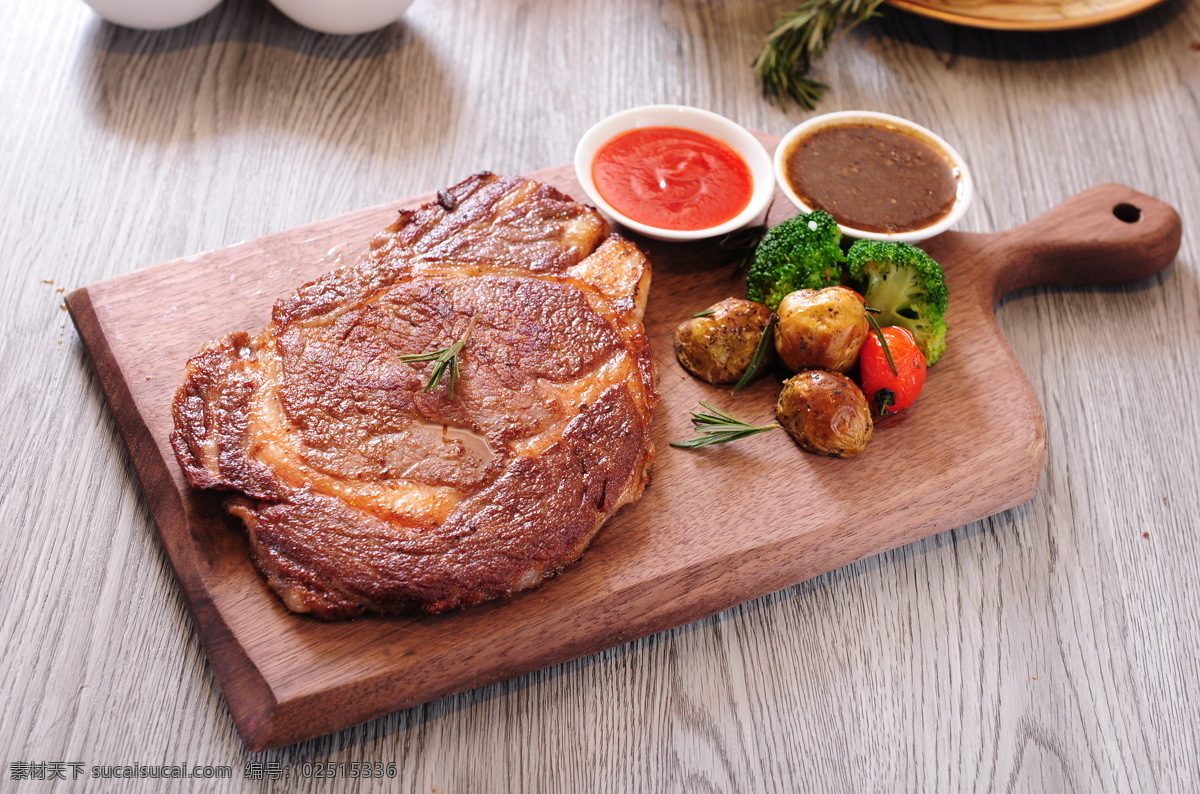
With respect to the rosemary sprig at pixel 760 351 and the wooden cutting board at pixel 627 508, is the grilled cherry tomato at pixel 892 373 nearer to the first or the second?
the wooden cutting board at pixel 627 508

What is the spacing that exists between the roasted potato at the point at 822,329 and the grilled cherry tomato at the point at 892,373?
0.18 ft

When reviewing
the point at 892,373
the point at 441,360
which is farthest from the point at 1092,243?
the point at 441,360

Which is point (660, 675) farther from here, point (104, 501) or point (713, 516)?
point (104, 501)

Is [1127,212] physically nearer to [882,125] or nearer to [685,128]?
[882,125]

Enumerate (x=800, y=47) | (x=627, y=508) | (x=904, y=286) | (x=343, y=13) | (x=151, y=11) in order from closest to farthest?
1. (x=627, y=508)
2. (x=904, y=286)
3. (x=151, y=11)
4. (x=343, y=13)
5. (x=800, y=47)

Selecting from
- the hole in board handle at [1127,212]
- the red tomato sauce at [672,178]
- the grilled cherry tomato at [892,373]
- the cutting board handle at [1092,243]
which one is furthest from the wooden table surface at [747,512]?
the red tomato sauce at [672,178]

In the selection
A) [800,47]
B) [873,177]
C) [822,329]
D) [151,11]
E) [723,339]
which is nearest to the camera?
[822,329]

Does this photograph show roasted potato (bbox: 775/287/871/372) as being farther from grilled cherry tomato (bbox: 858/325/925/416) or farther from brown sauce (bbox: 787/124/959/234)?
brown sauce (bbox: 787/124/959/234)

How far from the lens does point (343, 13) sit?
5.11m

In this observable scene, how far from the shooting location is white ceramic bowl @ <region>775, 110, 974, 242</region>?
158 inches

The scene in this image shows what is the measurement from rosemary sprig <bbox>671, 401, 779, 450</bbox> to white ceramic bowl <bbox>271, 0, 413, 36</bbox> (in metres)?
3.04

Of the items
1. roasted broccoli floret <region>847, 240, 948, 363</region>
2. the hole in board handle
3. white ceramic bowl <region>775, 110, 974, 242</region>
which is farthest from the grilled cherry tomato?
the hole in board handle

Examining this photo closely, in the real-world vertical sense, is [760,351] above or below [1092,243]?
above

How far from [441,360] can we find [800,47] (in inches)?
127
